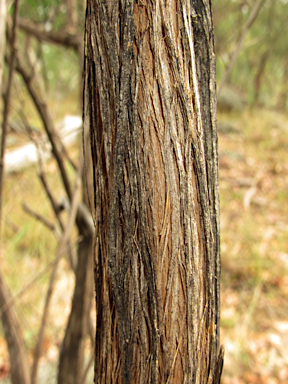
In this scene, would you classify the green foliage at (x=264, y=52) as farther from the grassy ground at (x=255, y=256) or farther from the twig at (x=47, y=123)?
the twig at (x=47, y=123)

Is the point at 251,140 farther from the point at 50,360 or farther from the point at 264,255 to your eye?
the point at 50,360

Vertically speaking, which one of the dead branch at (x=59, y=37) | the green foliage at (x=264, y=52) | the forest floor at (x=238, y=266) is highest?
the green foliage at (x=264, y=52)

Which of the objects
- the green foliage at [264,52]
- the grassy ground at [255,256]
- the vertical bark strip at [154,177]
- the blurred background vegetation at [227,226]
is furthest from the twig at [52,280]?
the green foliage at [264,52]

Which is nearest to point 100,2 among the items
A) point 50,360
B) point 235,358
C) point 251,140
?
point 50,360

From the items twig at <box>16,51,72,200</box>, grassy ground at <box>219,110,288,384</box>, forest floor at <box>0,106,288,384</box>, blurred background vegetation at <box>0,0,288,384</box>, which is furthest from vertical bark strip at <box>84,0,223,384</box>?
grassy ground at <box>219,110,288,384</box>

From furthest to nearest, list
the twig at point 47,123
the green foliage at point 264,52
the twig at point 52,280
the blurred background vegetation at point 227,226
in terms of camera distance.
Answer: the green foliage at point 264,52
the blurred background vegetation at point 227,226
the twig at point 47,123
the twig at point 52,280

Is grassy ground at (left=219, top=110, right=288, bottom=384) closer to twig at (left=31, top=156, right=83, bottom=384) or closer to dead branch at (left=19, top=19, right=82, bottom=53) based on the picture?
twig at (left=31, top=156, right=83, bottom=384)

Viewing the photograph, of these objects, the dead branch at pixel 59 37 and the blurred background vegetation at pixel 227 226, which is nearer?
the dead branch at pixel 59 37
